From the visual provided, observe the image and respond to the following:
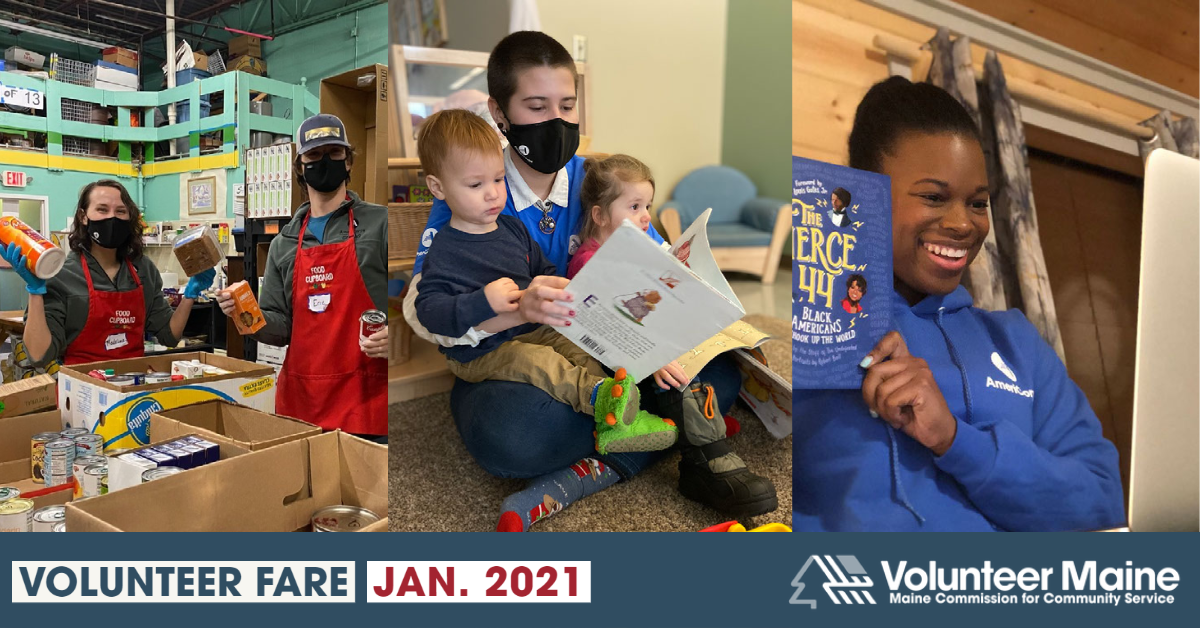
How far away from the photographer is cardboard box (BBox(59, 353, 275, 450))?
1.59m

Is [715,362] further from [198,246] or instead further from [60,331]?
[60,331]

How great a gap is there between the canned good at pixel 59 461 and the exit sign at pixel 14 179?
1.67 ft

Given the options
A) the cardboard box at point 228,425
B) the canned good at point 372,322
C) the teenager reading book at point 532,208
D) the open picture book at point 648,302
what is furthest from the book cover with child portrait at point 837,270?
the cardboard box at point 228,425

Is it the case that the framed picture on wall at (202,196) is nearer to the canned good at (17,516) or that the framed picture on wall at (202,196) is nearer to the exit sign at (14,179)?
the exit sign at (14,179)

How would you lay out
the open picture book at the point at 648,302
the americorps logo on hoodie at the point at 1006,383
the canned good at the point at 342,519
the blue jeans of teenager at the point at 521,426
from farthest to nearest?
the americorps logo on hoodie at the point at 1006,383 < the canned good at the point at 342,519 < the blue jeans of teenager at the point at 521,426 < the open picture book at the point at 648,302

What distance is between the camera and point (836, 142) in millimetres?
1622

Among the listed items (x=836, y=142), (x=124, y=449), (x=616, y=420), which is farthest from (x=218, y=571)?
(x=836, y=142)

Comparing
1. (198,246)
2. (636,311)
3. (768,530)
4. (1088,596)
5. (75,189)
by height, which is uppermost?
(75,189)

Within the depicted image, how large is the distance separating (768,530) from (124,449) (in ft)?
4.23

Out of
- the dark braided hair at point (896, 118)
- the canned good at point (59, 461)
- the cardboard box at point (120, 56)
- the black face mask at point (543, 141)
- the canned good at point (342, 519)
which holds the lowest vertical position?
the canned good at point (342, 519)

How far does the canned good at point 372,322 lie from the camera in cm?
153

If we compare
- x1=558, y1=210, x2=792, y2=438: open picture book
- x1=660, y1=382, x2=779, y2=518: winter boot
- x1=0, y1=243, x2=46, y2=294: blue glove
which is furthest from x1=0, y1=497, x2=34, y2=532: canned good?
x1=660, y1=382, x2=779, y2=518: winter boot

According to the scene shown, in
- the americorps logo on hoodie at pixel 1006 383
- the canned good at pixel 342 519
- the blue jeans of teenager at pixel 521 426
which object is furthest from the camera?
the americorps logo on hoodie at pixel 1006 383

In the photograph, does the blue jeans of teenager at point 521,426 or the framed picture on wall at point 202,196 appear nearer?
the blue jeans of teenager at point 521,426
